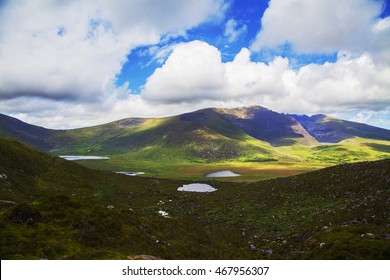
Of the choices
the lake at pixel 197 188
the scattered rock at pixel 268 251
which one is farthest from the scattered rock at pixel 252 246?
the lake at pixel 197 188

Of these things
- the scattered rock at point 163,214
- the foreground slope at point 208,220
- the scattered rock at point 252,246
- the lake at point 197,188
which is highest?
the foreground slope at point 208,220

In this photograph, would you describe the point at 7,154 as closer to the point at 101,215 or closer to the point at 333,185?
the point at 101,215

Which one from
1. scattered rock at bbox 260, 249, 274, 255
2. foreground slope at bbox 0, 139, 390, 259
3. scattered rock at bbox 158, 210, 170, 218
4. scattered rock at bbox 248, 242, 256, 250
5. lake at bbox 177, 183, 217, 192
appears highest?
foreground slope at bbox 0, 139, 390, 259

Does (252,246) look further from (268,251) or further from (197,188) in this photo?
(197,188)

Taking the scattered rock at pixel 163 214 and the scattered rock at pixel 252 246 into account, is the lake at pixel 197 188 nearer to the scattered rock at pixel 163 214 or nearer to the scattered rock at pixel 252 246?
the scattered rock at pixel 163 214

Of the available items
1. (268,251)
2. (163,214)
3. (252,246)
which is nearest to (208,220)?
(163,214)

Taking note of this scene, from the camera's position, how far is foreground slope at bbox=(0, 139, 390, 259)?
22.6 metres

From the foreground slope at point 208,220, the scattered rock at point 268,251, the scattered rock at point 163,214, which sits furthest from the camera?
the scattered rock at point 163,214

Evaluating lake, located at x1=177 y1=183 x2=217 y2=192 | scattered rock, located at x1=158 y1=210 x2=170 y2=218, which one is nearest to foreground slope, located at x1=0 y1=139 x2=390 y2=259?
scattered rock, located at x1=158 y1=210 x2=170 y2=218

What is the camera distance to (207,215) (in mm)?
55875

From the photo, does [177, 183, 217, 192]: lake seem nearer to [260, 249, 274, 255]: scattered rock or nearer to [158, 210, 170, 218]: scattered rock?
[158, 210, 170, 218]: scattered rock

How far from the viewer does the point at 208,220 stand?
173ft

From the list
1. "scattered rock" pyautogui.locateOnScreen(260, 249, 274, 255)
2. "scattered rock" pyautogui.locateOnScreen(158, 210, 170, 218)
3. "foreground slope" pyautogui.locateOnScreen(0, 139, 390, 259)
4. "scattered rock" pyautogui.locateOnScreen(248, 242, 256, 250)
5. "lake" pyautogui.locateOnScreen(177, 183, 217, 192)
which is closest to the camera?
"foreground slope" pyautogui.locateOnScreen(0, 139, 390, 259)

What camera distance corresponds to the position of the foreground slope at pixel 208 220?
2256 centimetres
